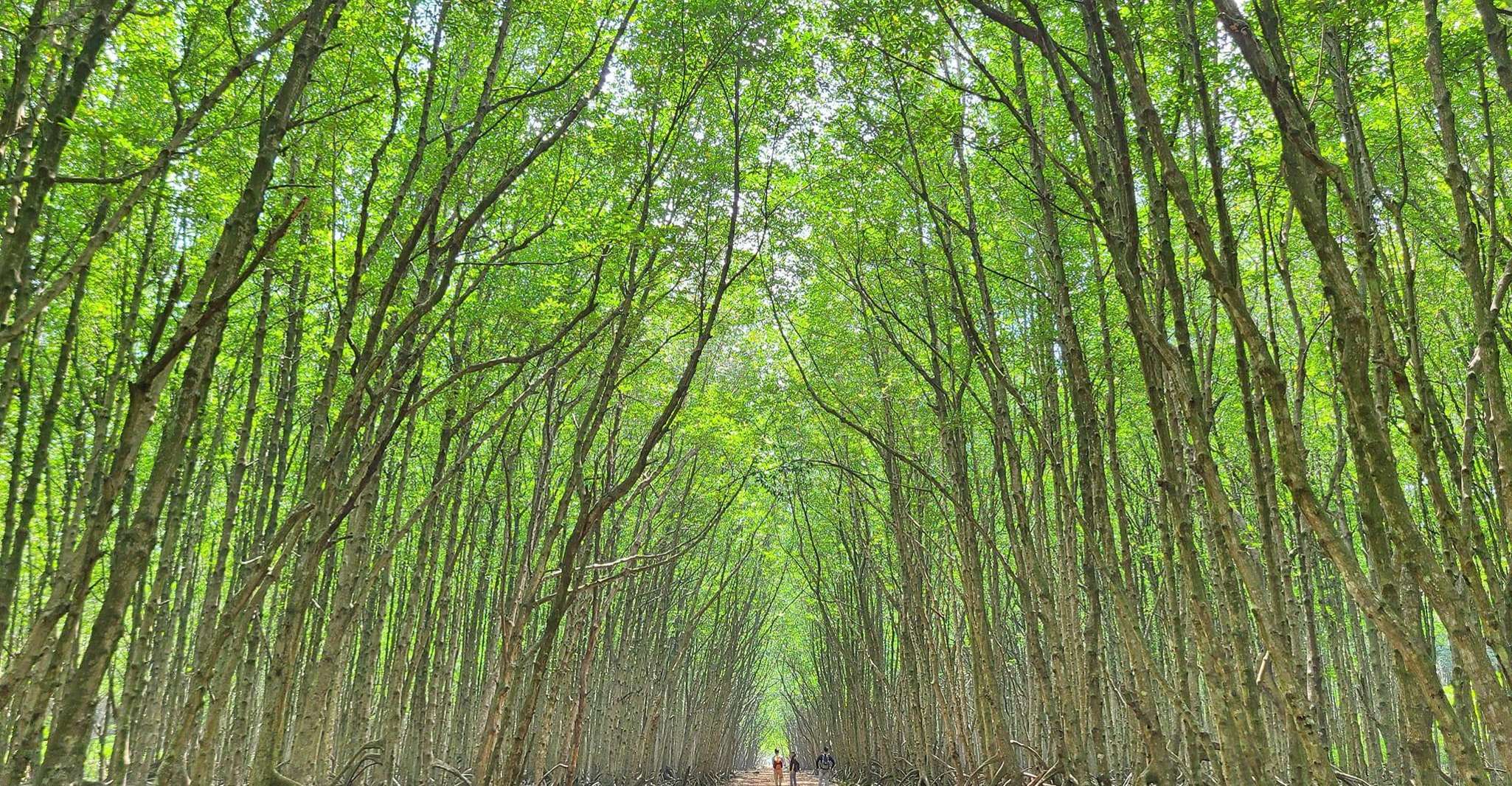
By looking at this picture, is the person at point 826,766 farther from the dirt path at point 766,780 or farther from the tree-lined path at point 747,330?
the tree-lined path at point 747,330

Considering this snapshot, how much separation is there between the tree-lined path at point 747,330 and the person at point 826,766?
31.3 ft

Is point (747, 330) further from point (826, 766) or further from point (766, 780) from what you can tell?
point (766, 780)

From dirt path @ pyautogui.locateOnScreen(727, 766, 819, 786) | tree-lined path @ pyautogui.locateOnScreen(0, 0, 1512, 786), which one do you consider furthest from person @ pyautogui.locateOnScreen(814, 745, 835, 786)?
tree-lined path @ pyautogui.locateOnScreen(0, 0, 1512, 786)

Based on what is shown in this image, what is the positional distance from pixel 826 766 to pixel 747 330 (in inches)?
568

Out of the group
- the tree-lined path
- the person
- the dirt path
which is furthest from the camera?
the dirt path

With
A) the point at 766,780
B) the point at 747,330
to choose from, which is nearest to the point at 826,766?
the point at 766,780

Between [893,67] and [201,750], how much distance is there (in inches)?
192

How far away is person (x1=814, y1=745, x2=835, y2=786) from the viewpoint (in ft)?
70.1

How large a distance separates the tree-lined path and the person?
9.55 m

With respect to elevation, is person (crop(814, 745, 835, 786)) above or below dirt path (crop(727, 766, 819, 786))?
above

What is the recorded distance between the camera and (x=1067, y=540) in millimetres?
5656

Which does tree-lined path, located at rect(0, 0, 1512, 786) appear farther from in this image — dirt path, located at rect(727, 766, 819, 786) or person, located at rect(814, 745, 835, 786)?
dirt path, located at rect(727, 766, 819, 786)

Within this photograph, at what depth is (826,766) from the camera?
2161 centimetres

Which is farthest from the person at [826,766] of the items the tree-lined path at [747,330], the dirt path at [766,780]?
the tree-lined path at [747,330]
